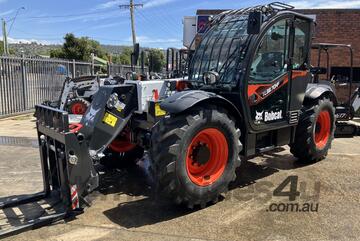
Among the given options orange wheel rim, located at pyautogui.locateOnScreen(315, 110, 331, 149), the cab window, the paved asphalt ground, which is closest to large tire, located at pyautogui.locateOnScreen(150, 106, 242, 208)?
the paved asphalt ground

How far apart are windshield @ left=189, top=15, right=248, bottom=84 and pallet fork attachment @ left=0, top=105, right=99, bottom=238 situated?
218cm

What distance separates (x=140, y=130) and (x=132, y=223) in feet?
5.31

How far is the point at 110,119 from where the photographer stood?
5020mm

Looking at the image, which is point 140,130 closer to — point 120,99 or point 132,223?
point 120,99

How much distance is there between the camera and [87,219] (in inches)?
169

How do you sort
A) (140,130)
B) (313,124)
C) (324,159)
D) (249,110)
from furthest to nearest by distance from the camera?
1. (324,159)
2. (313,124)
3. (140,130)
4. (249,110)

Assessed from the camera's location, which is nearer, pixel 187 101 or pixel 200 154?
pixel 187 101

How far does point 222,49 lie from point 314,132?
2224 mm

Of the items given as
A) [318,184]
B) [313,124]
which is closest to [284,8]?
[313,124]

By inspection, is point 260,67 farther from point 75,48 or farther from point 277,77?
point 75,48

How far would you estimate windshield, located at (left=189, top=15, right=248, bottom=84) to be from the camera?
5.24 meters

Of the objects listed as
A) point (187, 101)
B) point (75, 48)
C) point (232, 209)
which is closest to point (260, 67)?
point (187, 101)

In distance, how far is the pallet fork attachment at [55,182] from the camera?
4.12m

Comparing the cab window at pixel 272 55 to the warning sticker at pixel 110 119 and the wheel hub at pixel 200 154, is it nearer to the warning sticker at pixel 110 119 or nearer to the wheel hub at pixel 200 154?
the wheel hub at pixel 200 154
